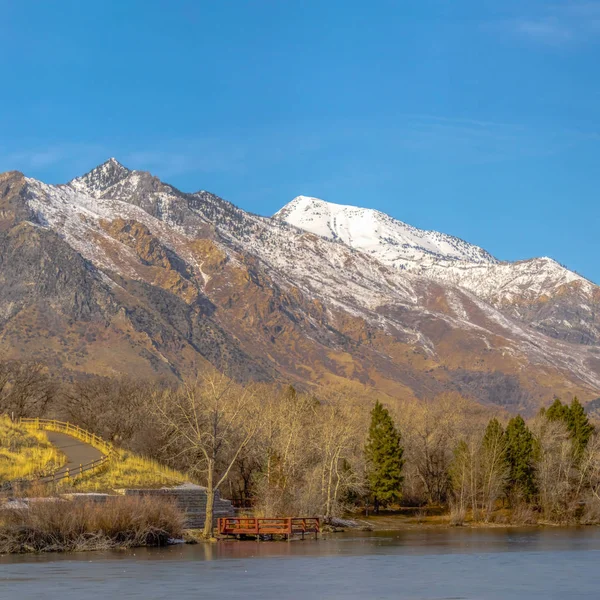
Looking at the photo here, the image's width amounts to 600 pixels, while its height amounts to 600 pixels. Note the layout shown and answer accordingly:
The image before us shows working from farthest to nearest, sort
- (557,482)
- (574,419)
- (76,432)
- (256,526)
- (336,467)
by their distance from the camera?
(574,419) → (557,482) → (336,467) → (76,432) → (256,526)

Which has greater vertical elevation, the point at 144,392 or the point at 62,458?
the point at 144,392

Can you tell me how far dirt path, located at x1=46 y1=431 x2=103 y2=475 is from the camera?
248 ft

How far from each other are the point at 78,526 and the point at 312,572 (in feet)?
52.7

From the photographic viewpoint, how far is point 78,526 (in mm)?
59281

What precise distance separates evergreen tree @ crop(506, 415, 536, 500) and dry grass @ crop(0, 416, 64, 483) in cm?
5090

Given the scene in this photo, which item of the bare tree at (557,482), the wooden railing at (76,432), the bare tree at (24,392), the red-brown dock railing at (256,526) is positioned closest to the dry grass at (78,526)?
the red-brown dock railing at (256,526)

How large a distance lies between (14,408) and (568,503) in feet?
194

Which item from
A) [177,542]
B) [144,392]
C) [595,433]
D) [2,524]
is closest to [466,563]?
[177,542]

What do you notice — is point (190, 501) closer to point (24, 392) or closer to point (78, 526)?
point (78, 526)

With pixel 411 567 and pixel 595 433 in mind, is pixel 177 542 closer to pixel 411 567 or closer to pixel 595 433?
pixel 411 567

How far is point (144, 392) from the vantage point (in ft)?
390

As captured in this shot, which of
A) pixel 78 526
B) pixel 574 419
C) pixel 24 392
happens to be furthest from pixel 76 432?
pixel 574 419

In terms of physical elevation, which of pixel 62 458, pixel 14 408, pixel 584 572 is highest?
pixel 14 408

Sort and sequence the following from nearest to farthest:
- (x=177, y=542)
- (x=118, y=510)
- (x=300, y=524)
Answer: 1. (x=118, y=510)
2. (x=177, y=542)
3. (x=300, y=524)
